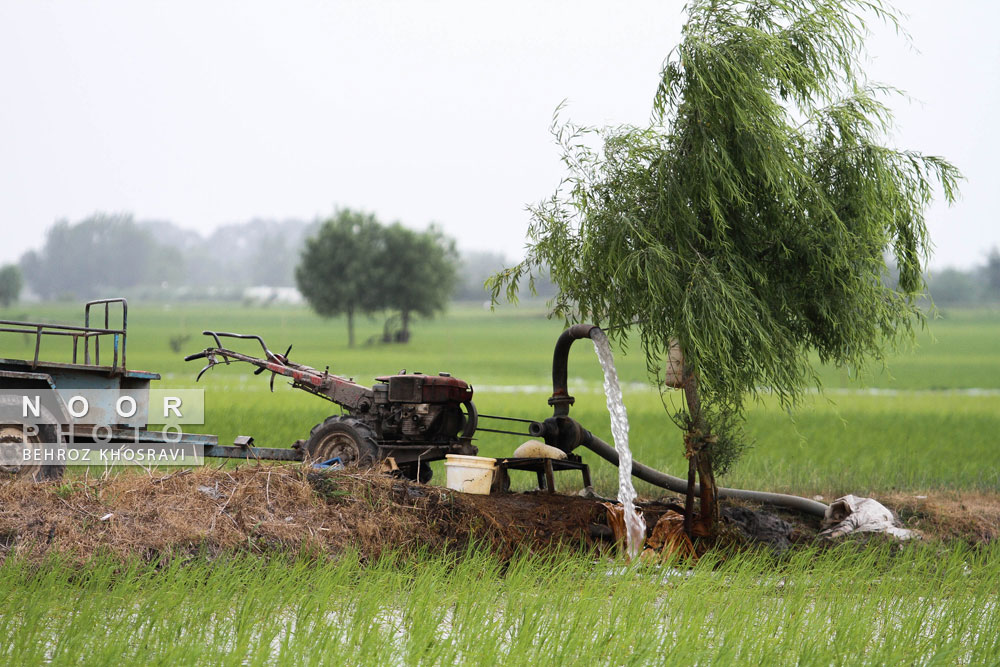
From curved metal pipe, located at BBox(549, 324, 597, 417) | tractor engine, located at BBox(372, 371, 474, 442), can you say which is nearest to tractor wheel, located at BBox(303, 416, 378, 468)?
tractor engine, located at BBox(372, 371, 474, 442)

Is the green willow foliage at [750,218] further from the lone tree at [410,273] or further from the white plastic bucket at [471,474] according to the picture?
the lone tree at [410,273]

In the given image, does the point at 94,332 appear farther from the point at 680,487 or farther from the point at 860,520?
the point at 860,520

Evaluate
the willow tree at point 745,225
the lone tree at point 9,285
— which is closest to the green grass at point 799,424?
the willow tree at point 745,225

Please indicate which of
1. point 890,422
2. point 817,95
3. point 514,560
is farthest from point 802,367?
point 890,422

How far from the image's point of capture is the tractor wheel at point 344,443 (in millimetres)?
9000

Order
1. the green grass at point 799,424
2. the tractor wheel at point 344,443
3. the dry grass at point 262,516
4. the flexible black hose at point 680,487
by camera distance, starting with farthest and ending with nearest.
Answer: the green grass at point 799,424 < the flexible black hose at point 680,487 < the tractor wheel at point 344,443 < the dry grass at point 262,516

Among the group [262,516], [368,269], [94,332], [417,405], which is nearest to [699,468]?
[417,405]

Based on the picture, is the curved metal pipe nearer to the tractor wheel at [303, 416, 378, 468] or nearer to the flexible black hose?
the flexible black hose

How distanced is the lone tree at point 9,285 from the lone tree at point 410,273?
25502 millimetres

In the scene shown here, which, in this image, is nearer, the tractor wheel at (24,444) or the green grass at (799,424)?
the tractor wheel at (24,444)

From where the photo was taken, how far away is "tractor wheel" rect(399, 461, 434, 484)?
938cm

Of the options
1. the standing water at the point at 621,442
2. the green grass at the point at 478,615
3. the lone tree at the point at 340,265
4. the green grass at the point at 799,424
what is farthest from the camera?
the lone tree at the point at 340,265

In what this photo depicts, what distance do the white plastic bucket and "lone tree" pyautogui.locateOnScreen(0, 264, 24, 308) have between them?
55.8 metres

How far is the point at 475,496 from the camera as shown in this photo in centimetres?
817
